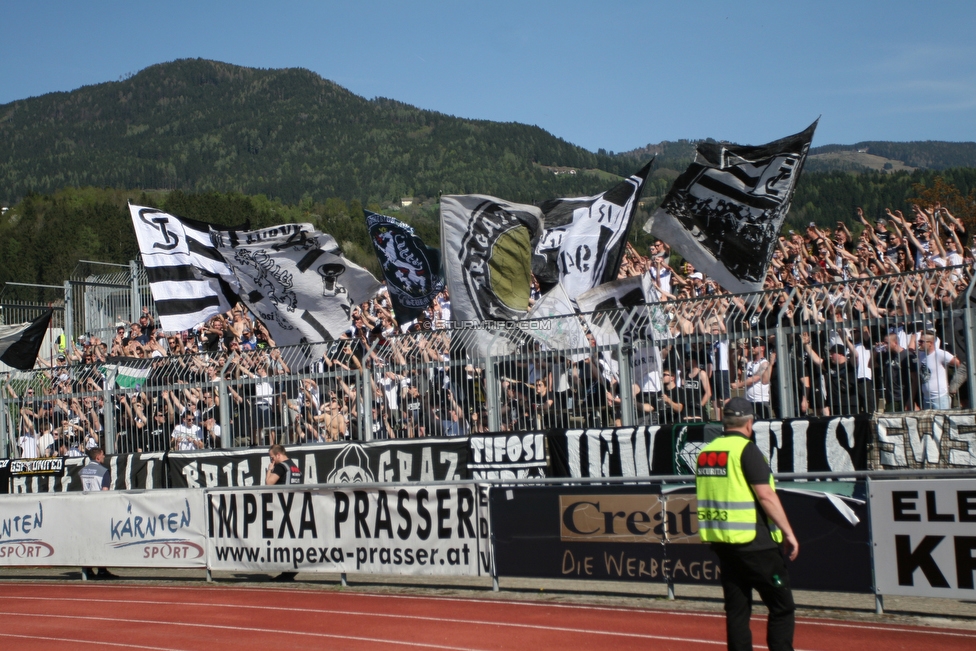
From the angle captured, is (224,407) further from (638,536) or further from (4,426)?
(638,536)

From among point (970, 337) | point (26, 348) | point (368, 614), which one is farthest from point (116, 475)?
point (970, 337)

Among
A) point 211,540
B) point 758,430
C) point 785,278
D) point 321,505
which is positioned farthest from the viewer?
point 785,278

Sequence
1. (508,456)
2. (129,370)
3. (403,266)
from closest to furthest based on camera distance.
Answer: (508,456) < (403,266) < (129,370)

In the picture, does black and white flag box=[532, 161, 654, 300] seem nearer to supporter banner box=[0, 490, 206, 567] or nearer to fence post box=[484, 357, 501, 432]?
fence post box=[484, 357, 501, 432]

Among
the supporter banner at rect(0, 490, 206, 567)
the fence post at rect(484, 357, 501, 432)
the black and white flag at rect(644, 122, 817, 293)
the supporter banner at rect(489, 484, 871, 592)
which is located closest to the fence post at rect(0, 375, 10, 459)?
the supporter banner at rect(0, 490, 206, 567)

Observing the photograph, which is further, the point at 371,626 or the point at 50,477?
the point at 50,477

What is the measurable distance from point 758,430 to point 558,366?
9.47 feet

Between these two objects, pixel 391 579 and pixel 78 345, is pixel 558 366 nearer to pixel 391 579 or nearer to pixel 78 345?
pixel 391 579

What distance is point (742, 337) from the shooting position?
12.0 metres

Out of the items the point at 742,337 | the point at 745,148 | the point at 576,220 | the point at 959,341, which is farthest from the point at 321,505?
the point at 959,341

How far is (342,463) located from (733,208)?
7685 millimetres

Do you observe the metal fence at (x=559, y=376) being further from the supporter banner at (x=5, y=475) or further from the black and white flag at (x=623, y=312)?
the supporter banner at (x=5, y=475)

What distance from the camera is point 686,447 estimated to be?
12523mm

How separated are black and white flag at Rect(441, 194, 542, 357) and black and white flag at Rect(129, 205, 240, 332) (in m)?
4.16
